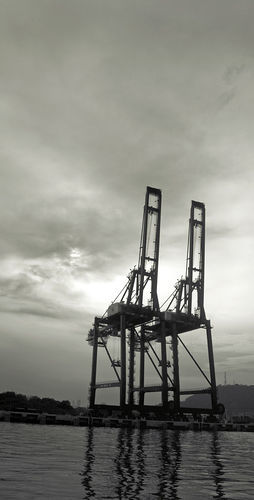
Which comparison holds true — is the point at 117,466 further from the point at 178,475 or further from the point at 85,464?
the point at 178,475

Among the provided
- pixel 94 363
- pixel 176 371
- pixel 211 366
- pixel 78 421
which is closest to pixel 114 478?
pixel 78 421

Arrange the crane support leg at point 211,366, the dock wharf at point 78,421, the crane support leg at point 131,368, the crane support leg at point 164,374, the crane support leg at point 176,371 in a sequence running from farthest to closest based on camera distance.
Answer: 1. the crane support leg at point 211,366
2. the crane support leg at point 131,368
3. the crane support leg at point 176,371
4. the crane support leg at point 164,374
5. the dock wharf at point 78,421

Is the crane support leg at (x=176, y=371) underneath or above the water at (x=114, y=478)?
above

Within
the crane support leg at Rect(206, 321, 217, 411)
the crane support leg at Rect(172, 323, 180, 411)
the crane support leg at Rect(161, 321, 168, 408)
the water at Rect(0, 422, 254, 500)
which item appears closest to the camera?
the water at Rect(0, 422, 254, 500)

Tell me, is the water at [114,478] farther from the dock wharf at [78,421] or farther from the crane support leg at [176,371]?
the crane support leg at [176,371]

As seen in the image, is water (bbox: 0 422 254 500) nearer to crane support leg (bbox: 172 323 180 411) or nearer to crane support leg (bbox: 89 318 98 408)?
crane support leg (bbox: 172 323 180 411)

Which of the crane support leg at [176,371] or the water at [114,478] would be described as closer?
the water at [114,478]

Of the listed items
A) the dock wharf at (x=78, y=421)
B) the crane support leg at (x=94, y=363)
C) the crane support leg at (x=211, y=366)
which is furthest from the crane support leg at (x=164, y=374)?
the crane support leg at (x=94, y=363)

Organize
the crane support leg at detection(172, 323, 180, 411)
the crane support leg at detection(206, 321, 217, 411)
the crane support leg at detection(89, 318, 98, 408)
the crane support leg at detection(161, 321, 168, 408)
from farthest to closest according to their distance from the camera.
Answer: the crane support leg at detection(206, 321, 217, 411), the crane support leg at detection(89, 318, 98, 408), the crane support leg at detection(172, 323, 180, 411), the crane support leg at detection(161, 321, 168, 408)

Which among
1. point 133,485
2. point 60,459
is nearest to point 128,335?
point 60,459

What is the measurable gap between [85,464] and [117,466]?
1.43m

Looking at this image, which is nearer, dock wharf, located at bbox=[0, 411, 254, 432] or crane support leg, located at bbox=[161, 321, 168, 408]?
dock wharf, located at bbox=[0, 411, 254, 432]

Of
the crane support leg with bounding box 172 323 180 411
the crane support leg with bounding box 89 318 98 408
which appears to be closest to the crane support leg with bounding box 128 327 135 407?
the crane support leg with bounding box 89 318 98 408

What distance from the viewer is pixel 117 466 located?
18.4 m
